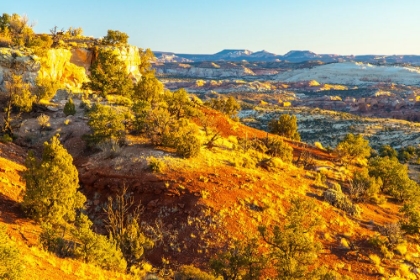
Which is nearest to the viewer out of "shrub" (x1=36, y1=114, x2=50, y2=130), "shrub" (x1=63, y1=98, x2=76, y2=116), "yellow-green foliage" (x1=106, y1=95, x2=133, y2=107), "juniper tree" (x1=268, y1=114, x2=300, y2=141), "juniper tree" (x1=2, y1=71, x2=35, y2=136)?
"shrub" (x1=36, y1=114, x2=50, y2=130)

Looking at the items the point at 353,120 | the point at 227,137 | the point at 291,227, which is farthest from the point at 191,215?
the point at 353,120

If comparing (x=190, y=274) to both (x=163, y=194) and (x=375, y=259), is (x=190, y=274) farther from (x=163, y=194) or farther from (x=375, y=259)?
(x=375, y=259)

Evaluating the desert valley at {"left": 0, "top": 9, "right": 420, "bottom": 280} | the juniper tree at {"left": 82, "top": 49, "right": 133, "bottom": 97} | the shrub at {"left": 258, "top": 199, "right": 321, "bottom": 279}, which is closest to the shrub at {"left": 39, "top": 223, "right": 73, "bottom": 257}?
the desert valley at {"left": 0, "top": 9, "right": 420, "bottom": 280}

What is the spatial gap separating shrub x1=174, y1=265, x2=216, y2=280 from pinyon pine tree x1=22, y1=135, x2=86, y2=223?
18.3 ft

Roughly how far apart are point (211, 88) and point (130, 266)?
505 ft

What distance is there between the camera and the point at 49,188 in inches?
568

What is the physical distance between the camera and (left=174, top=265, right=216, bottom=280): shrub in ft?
43.2

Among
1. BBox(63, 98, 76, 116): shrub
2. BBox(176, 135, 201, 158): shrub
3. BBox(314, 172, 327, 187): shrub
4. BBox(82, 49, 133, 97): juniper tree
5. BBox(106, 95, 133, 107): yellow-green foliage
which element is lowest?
BBox(314, 172, 327, 187): shrub

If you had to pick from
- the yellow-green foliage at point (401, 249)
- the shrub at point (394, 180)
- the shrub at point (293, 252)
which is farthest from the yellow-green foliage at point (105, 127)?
the shrub at point (394, 180)

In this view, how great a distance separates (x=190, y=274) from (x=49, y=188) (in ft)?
22.5

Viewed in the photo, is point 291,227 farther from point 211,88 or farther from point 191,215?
point 211,88

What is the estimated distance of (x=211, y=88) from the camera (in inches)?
6496

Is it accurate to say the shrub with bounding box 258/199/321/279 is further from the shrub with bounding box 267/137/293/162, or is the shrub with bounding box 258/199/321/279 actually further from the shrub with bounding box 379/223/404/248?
the shrub with bounding box 267/137/293/162

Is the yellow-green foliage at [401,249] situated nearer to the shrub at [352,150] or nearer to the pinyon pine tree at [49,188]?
the shrub at [352,150]
